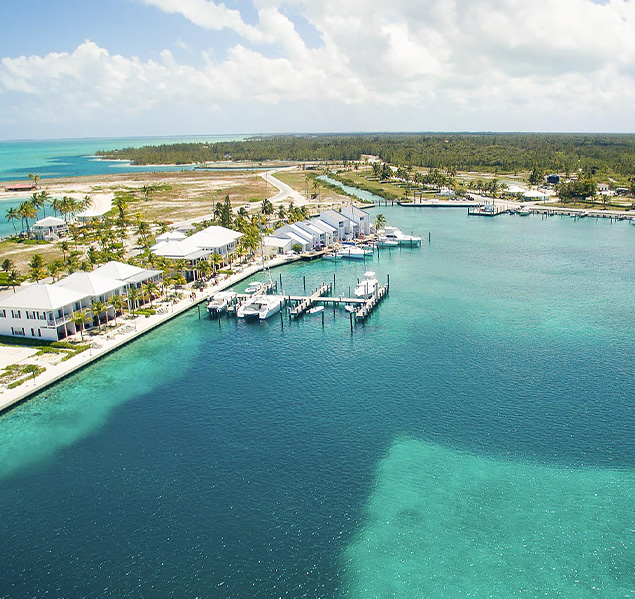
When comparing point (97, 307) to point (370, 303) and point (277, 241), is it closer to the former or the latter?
point (370, 303)

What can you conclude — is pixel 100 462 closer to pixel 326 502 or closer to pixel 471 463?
pixel 326 502

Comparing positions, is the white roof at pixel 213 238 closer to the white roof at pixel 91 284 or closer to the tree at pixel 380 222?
the white roof at pixel 91 284

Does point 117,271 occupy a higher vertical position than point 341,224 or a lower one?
lower

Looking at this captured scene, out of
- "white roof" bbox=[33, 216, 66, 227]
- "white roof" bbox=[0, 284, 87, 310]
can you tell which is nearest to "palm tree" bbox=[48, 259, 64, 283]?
"white roof" bbox=[0, 284, 87, 310]

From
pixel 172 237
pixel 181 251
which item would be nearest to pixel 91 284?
pixel 181 251

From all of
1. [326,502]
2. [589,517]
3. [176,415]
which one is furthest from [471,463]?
[176,415]

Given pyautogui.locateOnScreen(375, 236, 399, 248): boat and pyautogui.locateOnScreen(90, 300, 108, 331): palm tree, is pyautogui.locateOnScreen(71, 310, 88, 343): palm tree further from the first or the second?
pyautogui.locateOnScreen(375, 236, 399, 248): boat

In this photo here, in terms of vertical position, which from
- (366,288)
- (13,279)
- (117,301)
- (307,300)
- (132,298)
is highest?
(13,279)
